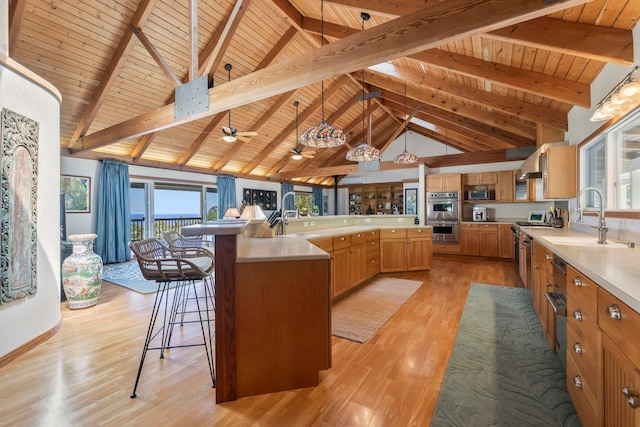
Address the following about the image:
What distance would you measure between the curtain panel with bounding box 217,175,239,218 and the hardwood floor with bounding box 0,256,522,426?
549 cm

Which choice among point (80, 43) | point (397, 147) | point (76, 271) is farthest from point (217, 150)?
point (397, 147)

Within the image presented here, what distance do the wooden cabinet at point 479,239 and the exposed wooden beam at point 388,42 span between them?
18.6 ft

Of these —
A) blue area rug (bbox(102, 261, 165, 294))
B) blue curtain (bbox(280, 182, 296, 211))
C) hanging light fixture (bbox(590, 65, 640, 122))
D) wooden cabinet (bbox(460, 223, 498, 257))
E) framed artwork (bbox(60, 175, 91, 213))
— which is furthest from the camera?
blue curtain (bbox(280, 182, 296, 211))

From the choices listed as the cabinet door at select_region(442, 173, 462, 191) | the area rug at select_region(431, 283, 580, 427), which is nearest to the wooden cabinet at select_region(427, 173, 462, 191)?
the cabinet door at select_region(442, 173, 462, 191)

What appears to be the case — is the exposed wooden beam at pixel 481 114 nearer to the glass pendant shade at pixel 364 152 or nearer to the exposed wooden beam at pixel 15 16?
the glass pendant shade at pixel 364 152

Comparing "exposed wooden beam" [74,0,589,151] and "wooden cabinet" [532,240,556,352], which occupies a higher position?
"exposed wooden beam" [74,0,589,151]

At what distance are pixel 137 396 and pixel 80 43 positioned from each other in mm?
4796

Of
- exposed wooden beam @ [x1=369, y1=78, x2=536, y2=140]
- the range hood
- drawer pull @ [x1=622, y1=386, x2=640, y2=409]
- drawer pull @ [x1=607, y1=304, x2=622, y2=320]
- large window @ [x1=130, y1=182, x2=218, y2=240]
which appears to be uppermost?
exposed wooden beam @ [x1=369, y1=78, x2=536, y2=140]

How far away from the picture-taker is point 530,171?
4.32 m

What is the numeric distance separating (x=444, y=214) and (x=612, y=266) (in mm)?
6111

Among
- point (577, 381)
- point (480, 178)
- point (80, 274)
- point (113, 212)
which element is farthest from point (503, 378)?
point (113, 212)

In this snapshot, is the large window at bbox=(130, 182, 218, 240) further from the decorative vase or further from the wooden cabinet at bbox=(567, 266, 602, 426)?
the wooden cabinet at bbox=(567, 266, 602, 426)

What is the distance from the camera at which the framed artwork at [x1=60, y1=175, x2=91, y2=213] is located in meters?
5.58

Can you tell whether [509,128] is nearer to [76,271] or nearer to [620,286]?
[620,286]
